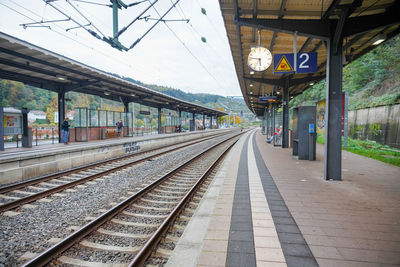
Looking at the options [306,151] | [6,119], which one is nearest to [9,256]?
[306,151]

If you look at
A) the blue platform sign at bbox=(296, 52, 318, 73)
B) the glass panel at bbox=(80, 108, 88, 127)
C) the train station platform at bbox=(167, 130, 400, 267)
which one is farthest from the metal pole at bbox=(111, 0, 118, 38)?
the glass panel at bbox=(80, 108, 88, 127)

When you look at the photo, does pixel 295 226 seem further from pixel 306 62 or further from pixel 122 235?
pixel 306 62

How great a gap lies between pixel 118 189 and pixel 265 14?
6.36m

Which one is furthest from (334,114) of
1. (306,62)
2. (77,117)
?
(77,117)

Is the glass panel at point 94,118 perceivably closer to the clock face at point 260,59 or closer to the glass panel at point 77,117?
the glass panel at point 77,117

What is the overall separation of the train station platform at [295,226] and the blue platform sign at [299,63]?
3.20 m

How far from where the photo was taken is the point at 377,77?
78.2 feet

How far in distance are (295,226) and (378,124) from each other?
659 inches

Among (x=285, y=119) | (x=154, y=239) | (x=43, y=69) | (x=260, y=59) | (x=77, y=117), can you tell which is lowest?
(x=154, y=239)

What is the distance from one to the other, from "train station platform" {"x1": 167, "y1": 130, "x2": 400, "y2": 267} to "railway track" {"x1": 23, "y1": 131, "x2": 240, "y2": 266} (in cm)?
42

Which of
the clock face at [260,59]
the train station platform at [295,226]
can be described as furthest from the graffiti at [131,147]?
the clock face at [260,59]

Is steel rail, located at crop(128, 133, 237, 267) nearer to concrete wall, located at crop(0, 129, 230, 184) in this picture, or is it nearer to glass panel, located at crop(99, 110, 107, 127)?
concrete wall, located at crop(0, 129, 230, 184)

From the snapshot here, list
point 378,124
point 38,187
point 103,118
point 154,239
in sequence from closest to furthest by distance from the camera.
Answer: point 154,239, point 38,187, point 378,124, point 103,118

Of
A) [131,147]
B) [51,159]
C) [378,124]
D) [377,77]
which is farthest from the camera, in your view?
[377,77]
